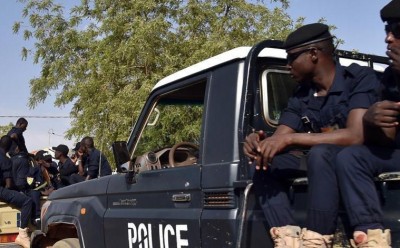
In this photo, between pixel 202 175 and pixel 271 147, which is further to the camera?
pixel 202 175

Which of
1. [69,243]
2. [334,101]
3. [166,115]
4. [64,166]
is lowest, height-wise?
[69,243]

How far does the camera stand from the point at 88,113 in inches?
677

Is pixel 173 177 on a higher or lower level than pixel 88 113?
lower

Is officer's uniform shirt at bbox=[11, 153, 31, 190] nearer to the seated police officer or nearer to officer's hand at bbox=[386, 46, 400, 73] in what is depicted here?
the seated police officer

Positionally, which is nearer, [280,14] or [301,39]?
[301,39]

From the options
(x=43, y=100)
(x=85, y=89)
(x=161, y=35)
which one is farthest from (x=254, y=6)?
(x=43, y=100)

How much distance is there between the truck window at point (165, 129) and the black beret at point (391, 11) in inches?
56.8

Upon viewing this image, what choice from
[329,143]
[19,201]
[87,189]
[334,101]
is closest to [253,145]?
[329,143]

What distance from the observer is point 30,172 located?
9133mm

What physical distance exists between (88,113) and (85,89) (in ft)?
2.79

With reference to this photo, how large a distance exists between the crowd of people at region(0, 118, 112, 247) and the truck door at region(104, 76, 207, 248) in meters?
2.79

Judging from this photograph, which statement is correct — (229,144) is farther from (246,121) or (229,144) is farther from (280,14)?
(280,14)

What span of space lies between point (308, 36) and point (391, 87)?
0.49 meters

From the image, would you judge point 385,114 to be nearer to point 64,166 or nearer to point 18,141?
point 18,141
